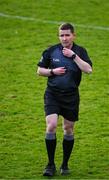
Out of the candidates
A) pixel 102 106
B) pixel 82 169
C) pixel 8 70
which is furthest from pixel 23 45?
pixel 82 169

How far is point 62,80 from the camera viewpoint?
1236 centimetres

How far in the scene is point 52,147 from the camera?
12414 mm

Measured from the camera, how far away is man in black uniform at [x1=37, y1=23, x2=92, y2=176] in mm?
12227

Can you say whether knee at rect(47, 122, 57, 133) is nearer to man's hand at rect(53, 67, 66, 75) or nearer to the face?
man's hand at rect(53, 67, 66, 75)

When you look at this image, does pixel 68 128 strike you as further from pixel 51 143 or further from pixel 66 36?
pixel 66 36

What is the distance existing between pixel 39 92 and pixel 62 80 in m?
7.04

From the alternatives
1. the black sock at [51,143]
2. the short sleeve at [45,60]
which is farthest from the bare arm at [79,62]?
the black sock at [51,143]

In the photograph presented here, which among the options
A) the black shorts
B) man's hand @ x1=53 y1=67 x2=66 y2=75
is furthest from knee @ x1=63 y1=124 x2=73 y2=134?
man's hand @ x1=53 y1=67 x2=66 y2=75

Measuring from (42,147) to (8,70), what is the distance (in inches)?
264

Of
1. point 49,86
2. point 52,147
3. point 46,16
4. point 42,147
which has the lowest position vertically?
point 46,16

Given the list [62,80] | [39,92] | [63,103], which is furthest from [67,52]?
[39,92]

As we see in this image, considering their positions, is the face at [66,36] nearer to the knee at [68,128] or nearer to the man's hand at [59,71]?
the man's hand at [59,71]

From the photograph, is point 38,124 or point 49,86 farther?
point 38,124

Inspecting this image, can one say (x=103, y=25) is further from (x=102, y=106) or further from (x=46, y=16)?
(x=102, y=106)
